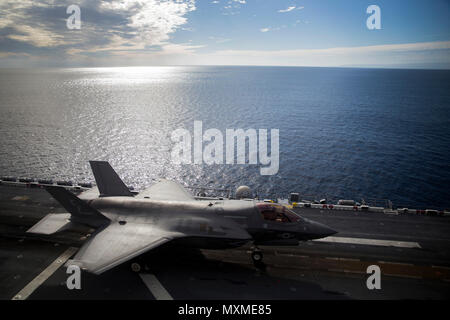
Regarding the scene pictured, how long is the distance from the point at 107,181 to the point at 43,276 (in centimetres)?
983

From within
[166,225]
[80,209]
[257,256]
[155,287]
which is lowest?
[155,287]

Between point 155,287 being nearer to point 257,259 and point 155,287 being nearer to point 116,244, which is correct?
point 116,244

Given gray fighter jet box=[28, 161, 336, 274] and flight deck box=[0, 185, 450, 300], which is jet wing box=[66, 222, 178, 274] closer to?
gray fighter jet box=[28, 161, 336, 274]

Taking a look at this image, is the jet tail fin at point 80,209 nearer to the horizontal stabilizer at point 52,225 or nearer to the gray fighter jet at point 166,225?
the gray fighter jet at point 166,225

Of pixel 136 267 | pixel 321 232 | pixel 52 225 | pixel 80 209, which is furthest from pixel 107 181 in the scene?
pixel 321 232

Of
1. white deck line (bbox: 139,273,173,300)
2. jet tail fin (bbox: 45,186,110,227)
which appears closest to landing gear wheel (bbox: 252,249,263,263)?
white deck line (bbox: 139,273,173,300)

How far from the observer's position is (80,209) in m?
22.3

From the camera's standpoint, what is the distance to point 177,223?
68.9 feet

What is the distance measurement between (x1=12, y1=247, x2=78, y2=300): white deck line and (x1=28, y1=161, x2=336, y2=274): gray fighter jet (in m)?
2.38

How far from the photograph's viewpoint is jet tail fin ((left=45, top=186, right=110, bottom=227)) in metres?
22.1

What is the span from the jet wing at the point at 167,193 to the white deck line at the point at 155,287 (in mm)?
8232
